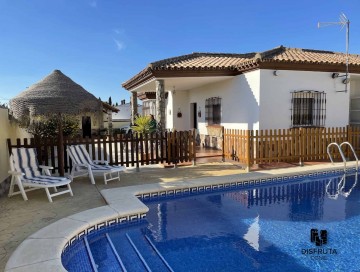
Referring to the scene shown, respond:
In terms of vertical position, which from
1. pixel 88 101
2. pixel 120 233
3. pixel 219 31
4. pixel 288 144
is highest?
pixel 219 31

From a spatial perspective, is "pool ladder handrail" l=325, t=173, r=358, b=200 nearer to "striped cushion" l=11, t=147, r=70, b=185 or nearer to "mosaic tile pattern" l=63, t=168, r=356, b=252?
"mosaic tile pattern" l=63, t=168, r=356, b=252

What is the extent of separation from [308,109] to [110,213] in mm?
10826

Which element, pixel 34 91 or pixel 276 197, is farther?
pixel 34 91

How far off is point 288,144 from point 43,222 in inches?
362

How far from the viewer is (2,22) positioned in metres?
16.0

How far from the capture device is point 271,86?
11.8m

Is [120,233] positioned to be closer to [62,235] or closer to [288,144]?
[62,235]

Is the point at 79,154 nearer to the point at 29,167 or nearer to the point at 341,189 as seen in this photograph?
the point at 29,167

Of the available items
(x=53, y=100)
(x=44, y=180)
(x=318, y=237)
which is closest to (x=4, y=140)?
(x=53, y=100)

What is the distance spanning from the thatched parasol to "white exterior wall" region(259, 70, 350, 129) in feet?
23.0

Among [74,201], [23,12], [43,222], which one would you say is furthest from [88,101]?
[23,12]

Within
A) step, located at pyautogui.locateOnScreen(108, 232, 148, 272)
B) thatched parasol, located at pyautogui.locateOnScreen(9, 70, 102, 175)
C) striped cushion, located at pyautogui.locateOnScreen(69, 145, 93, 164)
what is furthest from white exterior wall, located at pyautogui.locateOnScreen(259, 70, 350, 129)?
step, located at pyautogui.locateOnScreen(108, 232, 148, 272)

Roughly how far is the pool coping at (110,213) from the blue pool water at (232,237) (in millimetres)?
230

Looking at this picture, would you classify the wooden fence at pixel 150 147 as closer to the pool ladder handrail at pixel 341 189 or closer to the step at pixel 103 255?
the step at pixel 103 255
